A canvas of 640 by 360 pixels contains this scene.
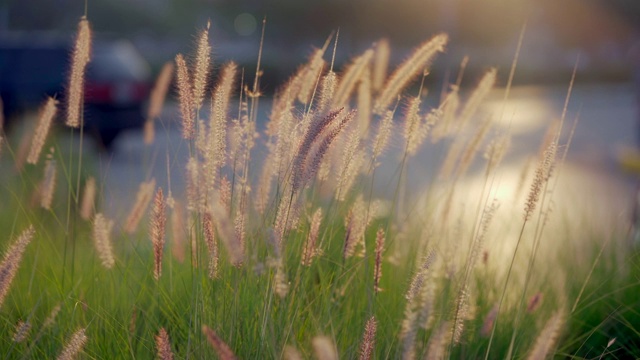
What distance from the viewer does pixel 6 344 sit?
246 cm

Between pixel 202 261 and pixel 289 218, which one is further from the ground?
pixel 289 218

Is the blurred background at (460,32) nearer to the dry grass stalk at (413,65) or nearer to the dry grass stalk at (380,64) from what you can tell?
the dry grass stalk at (380,64)

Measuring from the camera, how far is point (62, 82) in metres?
10.5

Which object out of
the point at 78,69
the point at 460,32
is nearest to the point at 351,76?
the point at 78,69

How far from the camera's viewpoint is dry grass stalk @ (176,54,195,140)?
228cm

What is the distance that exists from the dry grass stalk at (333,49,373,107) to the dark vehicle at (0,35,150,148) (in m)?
7.66

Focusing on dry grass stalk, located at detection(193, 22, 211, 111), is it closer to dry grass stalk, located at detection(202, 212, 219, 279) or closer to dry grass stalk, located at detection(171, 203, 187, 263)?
dry grass stalk, located at detection(202, 212, 219, 279)

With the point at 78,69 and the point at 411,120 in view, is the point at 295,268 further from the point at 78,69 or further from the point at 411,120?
the point at 78,69

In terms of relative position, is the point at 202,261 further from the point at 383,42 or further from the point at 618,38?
the point at 618,38

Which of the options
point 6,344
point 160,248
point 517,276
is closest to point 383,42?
point 517,276

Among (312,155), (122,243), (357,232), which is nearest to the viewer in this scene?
(312,155)

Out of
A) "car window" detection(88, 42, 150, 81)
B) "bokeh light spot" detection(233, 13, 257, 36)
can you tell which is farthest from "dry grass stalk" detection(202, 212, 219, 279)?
"bokeh light spot" detection(233, 13, 257, 36)

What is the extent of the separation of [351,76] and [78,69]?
0.78 m

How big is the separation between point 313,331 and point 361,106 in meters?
0.91
